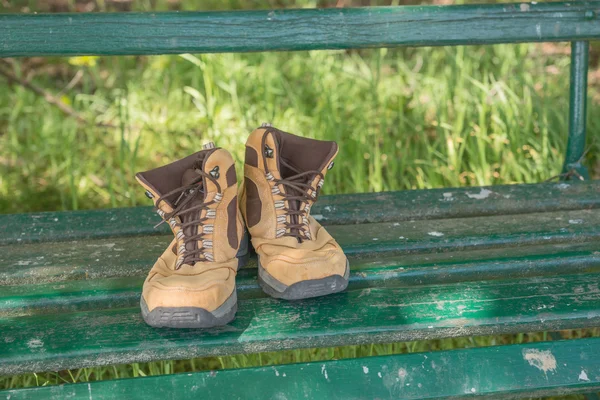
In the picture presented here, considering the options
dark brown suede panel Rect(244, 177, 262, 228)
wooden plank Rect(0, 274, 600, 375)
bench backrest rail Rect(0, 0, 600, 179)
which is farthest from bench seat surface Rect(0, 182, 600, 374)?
bench backrest rail Rect(0, 0, 600, 179)

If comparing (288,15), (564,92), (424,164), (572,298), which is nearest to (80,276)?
(288,15)

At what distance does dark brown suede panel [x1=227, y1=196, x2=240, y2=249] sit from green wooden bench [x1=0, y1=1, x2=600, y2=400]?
9 centimetres

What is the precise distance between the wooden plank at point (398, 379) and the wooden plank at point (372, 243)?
34cm

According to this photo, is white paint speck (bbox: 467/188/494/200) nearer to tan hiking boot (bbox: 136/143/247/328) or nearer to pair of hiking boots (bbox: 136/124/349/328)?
pair of hiking boots (bbox: 136/124/349/328)

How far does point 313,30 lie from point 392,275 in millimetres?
765

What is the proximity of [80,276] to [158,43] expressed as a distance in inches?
27.0

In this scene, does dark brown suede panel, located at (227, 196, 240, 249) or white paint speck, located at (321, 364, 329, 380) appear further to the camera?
dark brown suede panel, located at (227, 196, 240, 249)

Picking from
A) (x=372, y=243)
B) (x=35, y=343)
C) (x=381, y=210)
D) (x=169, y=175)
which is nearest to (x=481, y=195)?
(x=381, y=210)

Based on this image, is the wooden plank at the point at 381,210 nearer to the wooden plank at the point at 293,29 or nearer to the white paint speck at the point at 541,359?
the wooden plank at the point at 293,29

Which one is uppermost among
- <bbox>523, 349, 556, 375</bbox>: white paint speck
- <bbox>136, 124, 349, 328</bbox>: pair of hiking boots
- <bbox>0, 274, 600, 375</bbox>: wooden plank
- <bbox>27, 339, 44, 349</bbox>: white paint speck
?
<bbox>136, 124, 349, 328</bbox>: pair of hiking boots

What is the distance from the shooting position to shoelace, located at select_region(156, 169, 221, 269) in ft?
5.00

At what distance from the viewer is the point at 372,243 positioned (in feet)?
5.78

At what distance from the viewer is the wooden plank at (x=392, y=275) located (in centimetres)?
154

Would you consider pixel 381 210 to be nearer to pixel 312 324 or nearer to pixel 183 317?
pixel 312 324
